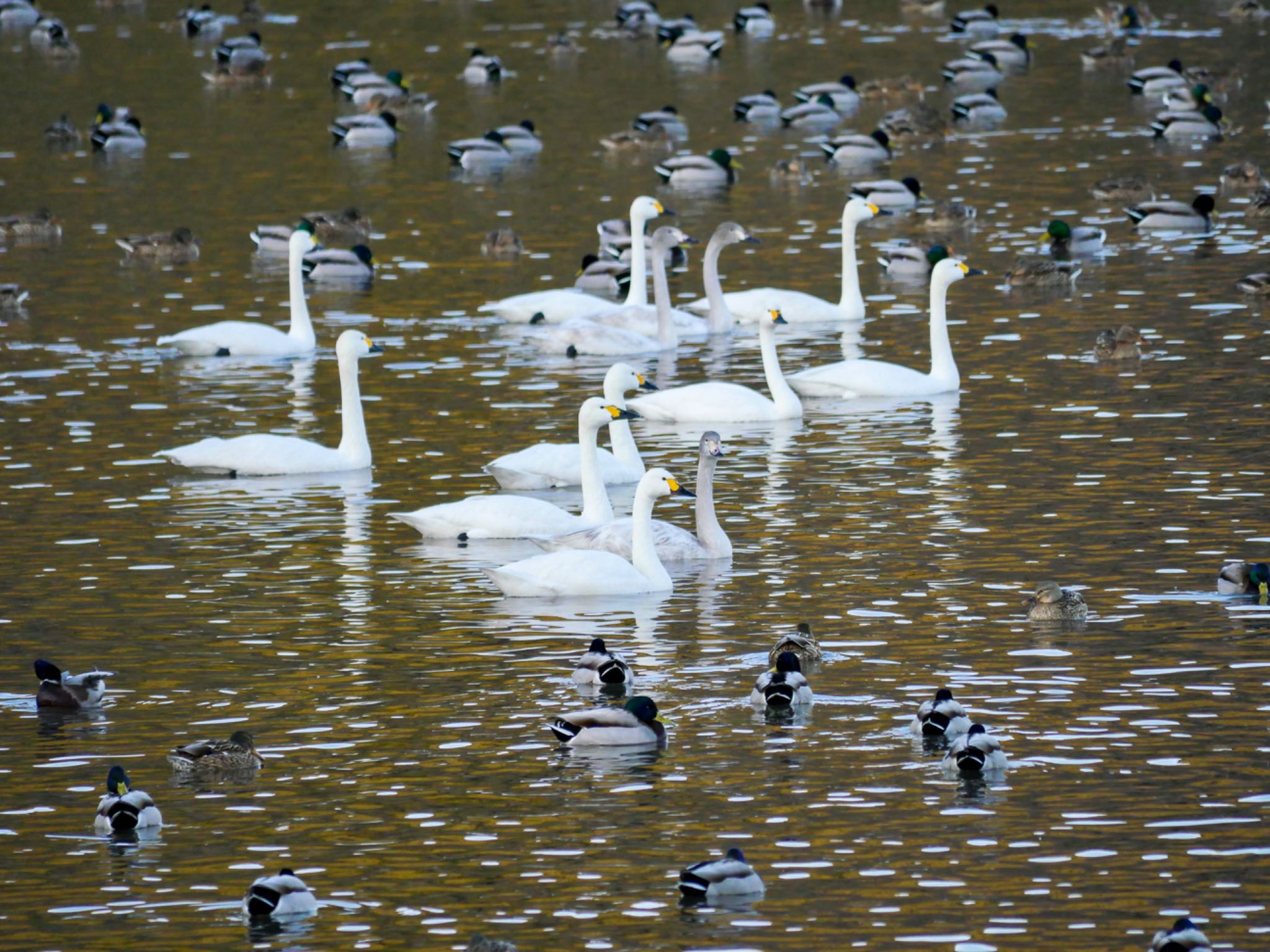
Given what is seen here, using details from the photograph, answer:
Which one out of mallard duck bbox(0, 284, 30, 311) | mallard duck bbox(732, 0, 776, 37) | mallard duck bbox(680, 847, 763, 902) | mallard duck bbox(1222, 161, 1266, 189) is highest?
mallard duck bbox(732, 0, 776, 37)

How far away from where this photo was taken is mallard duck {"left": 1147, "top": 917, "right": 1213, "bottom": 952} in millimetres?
9750

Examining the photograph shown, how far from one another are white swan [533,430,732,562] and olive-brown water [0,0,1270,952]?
0.35 metres

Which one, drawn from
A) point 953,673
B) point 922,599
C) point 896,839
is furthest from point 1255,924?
point 922,599

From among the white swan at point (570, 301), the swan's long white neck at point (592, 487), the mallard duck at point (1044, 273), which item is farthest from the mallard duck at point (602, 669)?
the mallard duck at point (1044, 273)

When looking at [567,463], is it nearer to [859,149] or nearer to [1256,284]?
[1256,284]

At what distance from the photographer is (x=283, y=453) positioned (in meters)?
22.0

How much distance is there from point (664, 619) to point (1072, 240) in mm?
16836

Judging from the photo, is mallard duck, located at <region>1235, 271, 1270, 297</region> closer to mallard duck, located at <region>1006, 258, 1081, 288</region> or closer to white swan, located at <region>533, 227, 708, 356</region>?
mallard duck, located at <region>1006, 258, 1081, 288</region>

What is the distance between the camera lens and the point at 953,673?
47.9 ft

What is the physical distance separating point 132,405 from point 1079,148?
21.0 m

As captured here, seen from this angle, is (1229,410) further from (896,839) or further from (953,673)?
(896,839)

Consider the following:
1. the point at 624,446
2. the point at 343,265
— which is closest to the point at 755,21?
the point at 343,265

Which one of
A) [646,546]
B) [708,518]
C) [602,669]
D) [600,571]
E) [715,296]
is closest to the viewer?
[602,669]

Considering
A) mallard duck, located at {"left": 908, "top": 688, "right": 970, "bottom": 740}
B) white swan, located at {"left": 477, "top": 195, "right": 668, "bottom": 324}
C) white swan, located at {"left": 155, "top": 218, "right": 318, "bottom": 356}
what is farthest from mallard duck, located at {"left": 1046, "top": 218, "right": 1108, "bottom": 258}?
mallard duck, located at {"left": 908, "top": 688, "right": 970, "bottom": 740}
